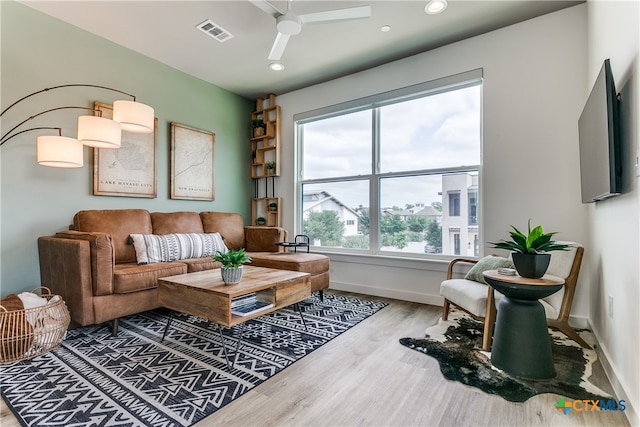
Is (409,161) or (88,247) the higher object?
(409,161)

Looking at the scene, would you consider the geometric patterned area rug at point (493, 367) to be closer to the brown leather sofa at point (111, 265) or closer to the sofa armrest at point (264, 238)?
the brown leather sofa at point (111, 265)

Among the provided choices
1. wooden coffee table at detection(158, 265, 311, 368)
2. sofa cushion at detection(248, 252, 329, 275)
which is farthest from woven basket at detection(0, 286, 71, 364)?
sofa cushion at detection(248, 252, 329, 275)

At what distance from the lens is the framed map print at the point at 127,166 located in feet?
10.5

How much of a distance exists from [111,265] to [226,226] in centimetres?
176

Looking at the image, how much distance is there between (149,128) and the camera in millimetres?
2648

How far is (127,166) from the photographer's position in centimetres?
342

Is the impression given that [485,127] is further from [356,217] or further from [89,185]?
[89,185]

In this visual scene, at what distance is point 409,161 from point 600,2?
1.94 metres

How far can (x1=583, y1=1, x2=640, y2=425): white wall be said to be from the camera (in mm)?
1440

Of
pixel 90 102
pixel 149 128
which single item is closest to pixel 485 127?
pixel 149 128

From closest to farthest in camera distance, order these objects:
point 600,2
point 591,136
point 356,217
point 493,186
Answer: point 591,136 → point 600,2 → point 493,186 → point 356,217

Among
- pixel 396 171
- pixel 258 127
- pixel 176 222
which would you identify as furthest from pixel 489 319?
pixel 258 127

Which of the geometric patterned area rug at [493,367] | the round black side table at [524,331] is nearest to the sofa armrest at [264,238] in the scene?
the geometric patterned area rug at [493,367]

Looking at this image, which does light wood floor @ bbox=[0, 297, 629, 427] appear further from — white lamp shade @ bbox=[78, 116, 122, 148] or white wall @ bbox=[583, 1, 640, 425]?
white lamp shade @ bbox=[78, 116, 122, 148]
